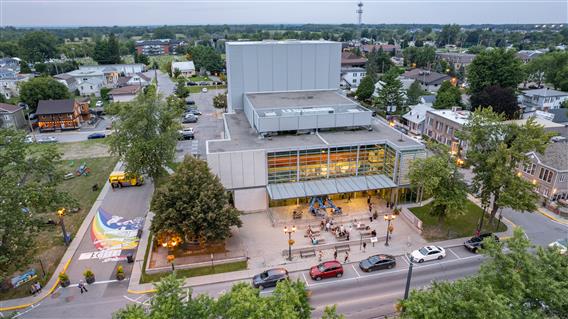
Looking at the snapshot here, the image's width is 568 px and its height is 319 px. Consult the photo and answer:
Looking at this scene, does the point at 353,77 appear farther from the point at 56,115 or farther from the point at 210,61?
the point at 56,115

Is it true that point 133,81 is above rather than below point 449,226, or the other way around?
above

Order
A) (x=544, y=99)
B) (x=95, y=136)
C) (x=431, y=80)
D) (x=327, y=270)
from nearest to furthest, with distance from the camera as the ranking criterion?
1. (x=327, y=270)
2. (x=95, y=136)
3. (x=544, y=99)
4. (x=431, y=80)

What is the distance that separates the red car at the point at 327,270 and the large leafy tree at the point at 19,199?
21.7m

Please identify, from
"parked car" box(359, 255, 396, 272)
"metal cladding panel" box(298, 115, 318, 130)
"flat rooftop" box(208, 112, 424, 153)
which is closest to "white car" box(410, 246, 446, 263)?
"parked car" box(359, 255, 396, 272)

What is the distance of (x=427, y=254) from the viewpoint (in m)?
30.5

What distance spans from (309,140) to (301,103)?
9.82 metres

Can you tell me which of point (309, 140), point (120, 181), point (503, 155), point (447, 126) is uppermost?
point (503, 155)

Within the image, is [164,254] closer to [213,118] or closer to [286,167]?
[286,167]

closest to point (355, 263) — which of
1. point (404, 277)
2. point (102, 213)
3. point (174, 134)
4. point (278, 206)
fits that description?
point (404, 277)

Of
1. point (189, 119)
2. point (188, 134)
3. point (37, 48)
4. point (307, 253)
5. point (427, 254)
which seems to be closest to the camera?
point (427, 254)

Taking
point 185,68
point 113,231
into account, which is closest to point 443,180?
point 113,231

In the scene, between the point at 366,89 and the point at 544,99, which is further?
the point at 366,89

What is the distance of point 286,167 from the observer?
39000mm

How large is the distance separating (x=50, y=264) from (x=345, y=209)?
2916 cm
